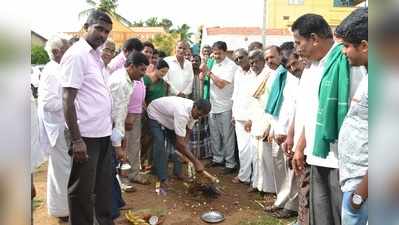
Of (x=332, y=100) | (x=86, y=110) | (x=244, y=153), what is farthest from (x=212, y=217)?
(x=332, y=100)

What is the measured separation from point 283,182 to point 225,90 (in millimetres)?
2052

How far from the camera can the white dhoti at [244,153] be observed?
598 centimetres

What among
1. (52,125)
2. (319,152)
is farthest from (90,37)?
(319,152)

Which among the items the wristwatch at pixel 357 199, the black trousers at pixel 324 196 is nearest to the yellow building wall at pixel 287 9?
the black trousers at pixel 324 196

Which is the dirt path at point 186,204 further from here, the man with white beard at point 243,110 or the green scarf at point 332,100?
the green scarf at point 332,100

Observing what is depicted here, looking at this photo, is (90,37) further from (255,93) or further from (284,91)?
(255,93)

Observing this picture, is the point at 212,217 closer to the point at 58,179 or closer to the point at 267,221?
the point at 267,221

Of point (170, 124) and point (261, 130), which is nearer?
point (261, 130)

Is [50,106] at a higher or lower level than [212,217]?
higher

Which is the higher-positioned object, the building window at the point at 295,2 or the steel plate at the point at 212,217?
the building window at the point at 295,2

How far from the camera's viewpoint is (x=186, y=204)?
5109mm

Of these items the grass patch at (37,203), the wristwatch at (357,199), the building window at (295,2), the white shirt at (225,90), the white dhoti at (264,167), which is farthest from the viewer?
the building window at (295,2)

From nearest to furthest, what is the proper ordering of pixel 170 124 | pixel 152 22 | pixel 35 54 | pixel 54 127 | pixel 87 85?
pixel 35 54, pixel 87 85, pixel 54 127, pixel 170 124, pixel 152 22

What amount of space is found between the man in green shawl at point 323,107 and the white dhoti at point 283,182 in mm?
1519
